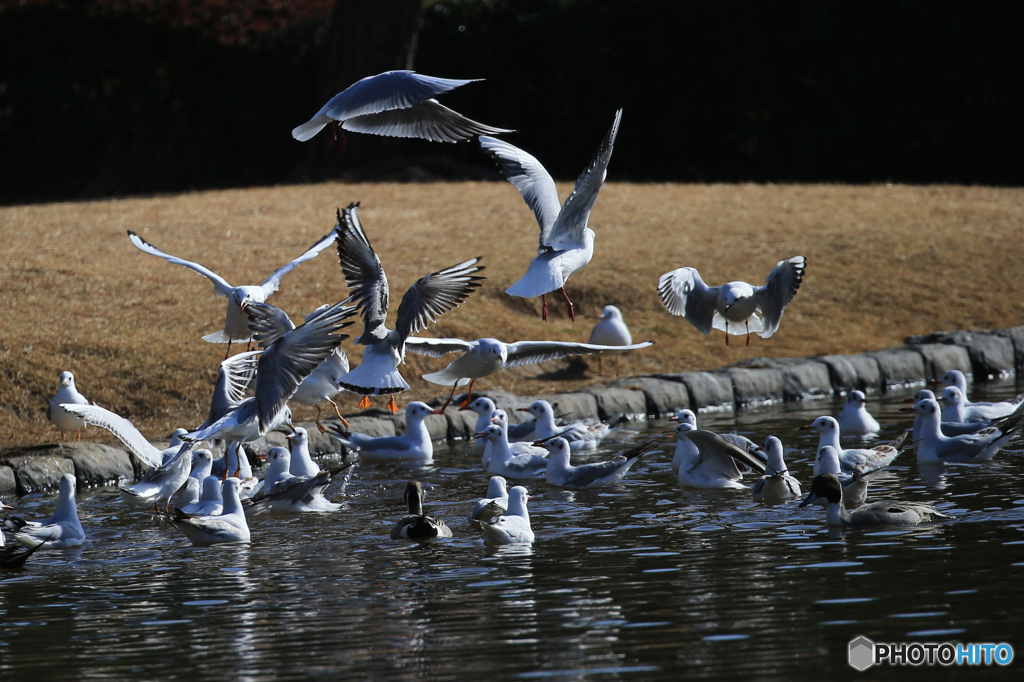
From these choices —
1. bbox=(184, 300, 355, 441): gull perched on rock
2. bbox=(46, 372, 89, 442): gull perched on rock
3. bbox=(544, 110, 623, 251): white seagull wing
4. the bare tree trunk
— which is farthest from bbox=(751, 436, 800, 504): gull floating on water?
the bare tree trunk

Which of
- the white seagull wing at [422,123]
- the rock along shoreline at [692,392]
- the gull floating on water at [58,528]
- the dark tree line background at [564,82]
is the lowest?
the gull floating on water at [58,528]

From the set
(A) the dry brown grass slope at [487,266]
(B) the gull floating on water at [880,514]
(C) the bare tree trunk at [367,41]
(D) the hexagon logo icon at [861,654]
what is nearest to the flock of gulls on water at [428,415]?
(B) the gull floating on water at [880,514]

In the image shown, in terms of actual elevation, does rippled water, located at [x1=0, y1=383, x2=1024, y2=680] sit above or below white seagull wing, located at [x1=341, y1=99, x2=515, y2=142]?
below

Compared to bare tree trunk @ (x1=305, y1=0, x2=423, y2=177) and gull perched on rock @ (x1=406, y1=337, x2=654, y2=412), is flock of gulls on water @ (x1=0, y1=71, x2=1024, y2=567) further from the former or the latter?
bare tree trunk @ (x1=305, y1=0, x2=423, y2=177)

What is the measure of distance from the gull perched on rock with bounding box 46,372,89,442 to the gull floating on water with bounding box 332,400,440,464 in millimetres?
1825

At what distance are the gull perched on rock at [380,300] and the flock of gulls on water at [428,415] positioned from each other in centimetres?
1

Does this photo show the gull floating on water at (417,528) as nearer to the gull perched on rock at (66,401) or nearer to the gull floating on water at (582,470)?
the gull floating on water at (582,470)

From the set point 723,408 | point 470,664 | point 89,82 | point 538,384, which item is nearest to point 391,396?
point 538,384

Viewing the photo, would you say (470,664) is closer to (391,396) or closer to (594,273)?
(391,396)

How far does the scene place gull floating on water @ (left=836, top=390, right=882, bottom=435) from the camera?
9.35m

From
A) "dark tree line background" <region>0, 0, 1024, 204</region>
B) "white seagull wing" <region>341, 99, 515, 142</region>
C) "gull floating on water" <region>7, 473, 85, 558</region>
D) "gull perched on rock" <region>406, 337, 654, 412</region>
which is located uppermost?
"dark tree line background" <region>0, 0, 1024, 204</region>

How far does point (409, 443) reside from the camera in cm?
899

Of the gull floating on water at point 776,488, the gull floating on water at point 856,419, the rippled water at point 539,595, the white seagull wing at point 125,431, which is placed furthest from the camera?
the gull floating on water at point 856,419

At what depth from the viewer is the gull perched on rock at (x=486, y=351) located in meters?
8.74
